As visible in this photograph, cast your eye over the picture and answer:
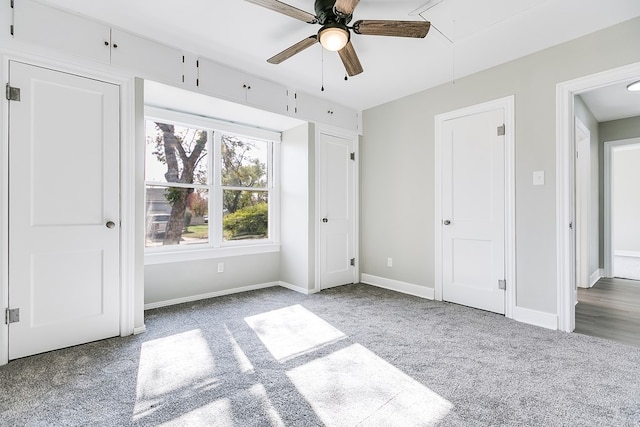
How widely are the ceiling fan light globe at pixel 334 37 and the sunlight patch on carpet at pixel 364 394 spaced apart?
2159 mm

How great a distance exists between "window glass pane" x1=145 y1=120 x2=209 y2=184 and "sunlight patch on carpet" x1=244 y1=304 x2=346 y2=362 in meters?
1.81

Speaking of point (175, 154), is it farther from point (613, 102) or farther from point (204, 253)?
point (613, 102)

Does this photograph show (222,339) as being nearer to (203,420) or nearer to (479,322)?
(203,420)

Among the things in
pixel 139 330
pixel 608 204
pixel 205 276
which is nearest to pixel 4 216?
pixel 139 330

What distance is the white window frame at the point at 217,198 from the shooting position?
11.0ft

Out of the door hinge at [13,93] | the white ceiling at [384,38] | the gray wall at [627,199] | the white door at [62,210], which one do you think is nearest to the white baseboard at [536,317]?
the white ceiling at [384,38]

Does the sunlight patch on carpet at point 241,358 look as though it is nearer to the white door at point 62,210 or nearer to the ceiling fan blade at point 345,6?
the white door at point 62,210

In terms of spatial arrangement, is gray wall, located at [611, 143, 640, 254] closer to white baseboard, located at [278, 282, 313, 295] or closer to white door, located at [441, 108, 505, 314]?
white door, located at [441, 108, 505, 314]

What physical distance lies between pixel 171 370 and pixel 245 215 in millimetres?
2343

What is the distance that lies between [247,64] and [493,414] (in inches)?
134

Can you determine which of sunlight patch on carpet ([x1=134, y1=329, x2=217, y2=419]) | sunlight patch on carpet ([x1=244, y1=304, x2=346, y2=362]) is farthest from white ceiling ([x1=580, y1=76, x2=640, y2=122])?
sunlight patch on carpet ([x1=134, y1=329, x2=217, y2=419])

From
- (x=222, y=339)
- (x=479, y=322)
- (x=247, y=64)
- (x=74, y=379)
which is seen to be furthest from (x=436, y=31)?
(x=74, y=379)

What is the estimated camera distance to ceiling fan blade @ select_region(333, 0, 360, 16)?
1.83 meters

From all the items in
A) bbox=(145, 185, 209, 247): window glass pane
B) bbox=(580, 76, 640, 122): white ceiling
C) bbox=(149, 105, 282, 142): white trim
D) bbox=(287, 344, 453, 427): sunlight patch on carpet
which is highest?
bbox=(580, 76, 640, 122): white ceiling
